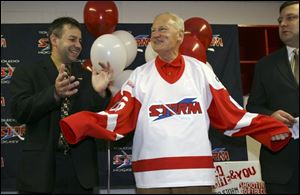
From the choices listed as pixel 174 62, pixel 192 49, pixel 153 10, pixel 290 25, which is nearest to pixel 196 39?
pixel 192 49

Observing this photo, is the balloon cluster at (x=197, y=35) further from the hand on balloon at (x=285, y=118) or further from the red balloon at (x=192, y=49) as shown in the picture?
the hand on balloon at (x=285, y=118)

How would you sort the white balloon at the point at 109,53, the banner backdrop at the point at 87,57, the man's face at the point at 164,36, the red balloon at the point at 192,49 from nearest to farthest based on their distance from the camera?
the man's face at the point at 164,36, the white balloon at the point at 109,53, the red balloon at the point at 192,49, the banner backdrop at the point at 87,57

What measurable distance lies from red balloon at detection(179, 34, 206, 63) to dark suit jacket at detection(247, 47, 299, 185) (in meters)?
0.52

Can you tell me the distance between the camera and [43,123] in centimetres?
221

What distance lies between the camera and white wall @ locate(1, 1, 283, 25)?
501cm

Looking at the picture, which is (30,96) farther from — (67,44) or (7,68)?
(7,68)

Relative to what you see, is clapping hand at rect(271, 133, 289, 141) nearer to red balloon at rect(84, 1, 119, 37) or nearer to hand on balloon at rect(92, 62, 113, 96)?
hand on balloon at rect(92, 62, 113, 96)

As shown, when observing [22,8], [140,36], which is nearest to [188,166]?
[140,36]

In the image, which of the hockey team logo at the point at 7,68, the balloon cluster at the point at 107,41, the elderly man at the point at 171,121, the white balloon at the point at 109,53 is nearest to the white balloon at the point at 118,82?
the balloon cluster at the point at 107,41

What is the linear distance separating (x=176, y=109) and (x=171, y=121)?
0.24 feet

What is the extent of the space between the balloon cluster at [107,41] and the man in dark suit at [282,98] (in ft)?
3.02

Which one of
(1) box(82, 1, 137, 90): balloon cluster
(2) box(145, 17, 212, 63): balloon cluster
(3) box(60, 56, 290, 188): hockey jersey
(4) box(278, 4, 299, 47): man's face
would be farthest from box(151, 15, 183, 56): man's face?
(4) box(278, 4, 299, 47): man's face

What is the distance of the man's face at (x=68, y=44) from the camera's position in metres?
2.37

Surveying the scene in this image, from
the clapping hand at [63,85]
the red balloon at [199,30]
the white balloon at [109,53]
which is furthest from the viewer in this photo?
the red balloon at [199,30]
